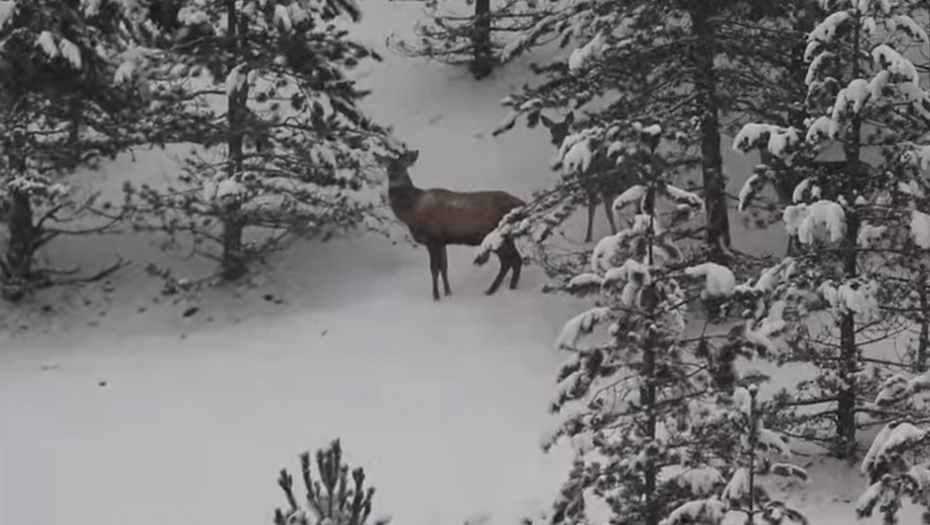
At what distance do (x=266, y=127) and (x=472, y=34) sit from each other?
552 cm

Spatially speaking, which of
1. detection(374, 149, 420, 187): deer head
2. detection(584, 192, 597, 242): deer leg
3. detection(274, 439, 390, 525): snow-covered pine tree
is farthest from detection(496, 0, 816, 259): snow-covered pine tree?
detection(274, 439, 390, 525): snow-covered pine tree

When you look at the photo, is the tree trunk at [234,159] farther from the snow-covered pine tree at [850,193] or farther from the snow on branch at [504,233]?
the snow-covered pine tree at [850,193]

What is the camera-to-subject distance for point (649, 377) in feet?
20.7

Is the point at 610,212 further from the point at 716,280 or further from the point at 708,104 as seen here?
the point at 716,280

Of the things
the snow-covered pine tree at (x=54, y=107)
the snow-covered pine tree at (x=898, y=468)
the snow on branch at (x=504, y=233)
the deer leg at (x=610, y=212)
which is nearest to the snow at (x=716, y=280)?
the snow-covered pine tree at (x=898, y=468)

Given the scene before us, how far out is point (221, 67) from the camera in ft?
44.9

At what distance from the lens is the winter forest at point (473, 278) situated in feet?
21.7

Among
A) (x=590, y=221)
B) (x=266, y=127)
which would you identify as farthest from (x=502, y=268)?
(x=266, y=127)

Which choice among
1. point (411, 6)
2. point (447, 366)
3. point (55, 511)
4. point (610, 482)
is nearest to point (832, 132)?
point (610, 482)

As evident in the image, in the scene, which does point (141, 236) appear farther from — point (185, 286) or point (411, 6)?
point (411, 6)

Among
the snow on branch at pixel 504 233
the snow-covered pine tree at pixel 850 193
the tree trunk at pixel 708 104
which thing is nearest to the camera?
the snow-covered pine tree at pixel 850 193

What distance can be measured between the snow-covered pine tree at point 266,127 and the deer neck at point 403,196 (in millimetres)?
663

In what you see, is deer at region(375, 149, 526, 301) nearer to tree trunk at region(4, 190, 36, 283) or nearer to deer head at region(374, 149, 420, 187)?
deer head at region(374, 149, 420, 187)

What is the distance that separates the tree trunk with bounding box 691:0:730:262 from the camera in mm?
11672
